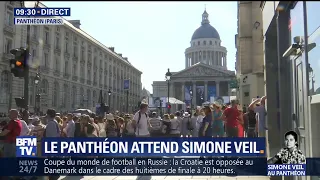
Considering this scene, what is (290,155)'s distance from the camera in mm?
4113

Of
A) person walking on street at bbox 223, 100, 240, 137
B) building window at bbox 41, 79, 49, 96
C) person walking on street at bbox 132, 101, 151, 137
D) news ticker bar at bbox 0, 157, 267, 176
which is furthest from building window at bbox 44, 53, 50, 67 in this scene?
news ticker bar at bbox 0, 157, 267, 176

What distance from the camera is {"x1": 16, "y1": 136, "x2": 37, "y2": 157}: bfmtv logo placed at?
4703 mm

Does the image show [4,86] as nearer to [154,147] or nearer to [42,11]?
[42,11]

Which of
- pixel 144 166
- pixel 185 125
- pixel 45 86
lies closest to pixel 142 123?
pixel 144 166

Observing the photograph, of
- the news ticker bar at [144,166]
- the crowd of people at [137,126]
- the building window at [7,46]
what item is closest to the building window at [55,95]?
the building window at [7,46]

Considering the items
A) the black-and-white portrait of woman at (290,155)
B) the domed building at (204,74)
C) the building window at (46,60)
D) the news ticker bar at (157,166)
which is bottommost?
the news ticker bar at (157,166)

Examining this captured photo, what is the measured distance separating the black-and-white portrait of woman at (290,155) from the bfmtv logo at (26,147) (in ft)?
10.2

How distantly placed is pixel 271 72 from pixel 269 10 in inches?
45.6

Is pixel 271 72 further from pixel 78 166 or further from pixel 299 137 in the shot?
pixel 78 166

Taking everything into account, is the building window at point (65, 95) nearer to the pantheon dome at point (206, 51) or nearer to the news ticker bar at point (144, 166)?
the news ticker bar at point (144, 166)

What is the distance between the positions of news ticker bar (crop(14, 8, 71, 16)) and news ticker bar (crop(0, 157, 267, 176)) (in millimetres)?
1978

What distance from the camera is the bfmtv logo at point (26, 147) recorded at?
4.70 metres

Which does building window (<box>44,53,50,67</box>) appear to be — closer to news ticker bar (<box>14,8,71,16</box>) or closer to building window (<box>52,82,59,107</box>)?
building window (<box>52,82,59,107</box>)

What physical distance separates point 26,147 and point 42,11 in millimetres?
1927
